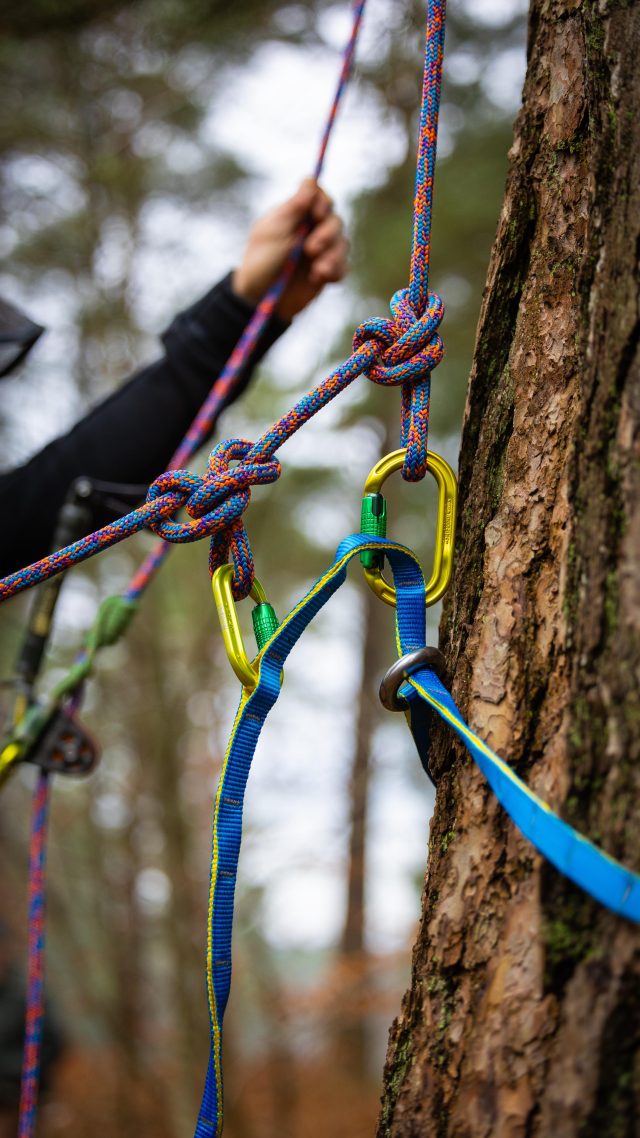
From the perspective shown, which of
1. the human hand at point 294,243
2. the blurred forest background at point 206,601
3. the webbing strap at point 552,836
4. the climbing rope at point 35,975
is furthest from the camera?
the blurred forest background at point 206,601

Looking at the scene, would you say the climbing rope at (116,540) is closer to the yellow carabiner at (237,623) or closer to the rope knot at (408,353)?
the yellow carabiner at (237,623)

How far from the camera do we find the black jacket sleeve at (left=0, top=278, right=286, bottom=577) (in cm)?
120

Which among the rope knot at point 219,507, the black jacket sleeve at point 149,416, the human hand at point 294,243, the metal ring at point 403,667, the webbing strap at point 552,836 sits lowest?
the webbing strap at point 552,836

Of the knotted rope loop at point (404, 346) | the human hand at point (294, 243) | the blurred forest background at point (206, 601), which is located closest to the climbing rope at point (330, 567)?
the knotted rope loop at point (404, 346)

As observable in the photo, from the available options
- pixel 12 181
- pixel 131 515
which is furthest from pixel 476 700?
pixel 12 181

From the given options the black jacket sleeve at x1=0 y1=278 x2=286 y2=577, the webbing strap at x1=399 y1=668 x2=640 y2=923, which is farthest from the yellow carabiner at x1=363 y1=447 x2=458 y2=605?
the black jacket sleeve at x1=0 y1=278 x2=286 y2=577

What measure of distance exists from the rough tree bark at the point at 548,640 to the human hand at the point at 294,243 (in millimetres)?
513

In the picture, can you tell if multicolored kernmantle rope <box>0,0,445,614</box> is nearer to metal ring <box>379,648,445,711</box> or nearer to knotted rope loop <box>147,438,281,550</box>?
knotted rope loop <box>147,438,281,550</box>

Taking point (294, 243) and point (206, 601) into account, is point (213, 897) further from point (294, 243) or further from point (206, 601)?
point (206, 601)

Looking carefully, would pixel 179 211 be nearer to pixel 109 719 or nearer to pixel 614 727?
pixel 109 719

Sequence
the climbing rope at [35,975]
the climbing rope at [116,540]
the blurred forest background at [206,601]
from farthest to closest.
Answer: the blurred forest background at [206,601] → the climbing rope at [35,975] → the climbing rope at [116,540]

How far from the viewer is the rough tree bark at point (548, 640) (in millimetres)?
485

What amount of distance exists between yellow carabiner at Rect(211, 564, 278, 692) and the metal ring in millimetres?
107

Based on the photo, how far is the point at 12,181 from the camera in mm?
4629
